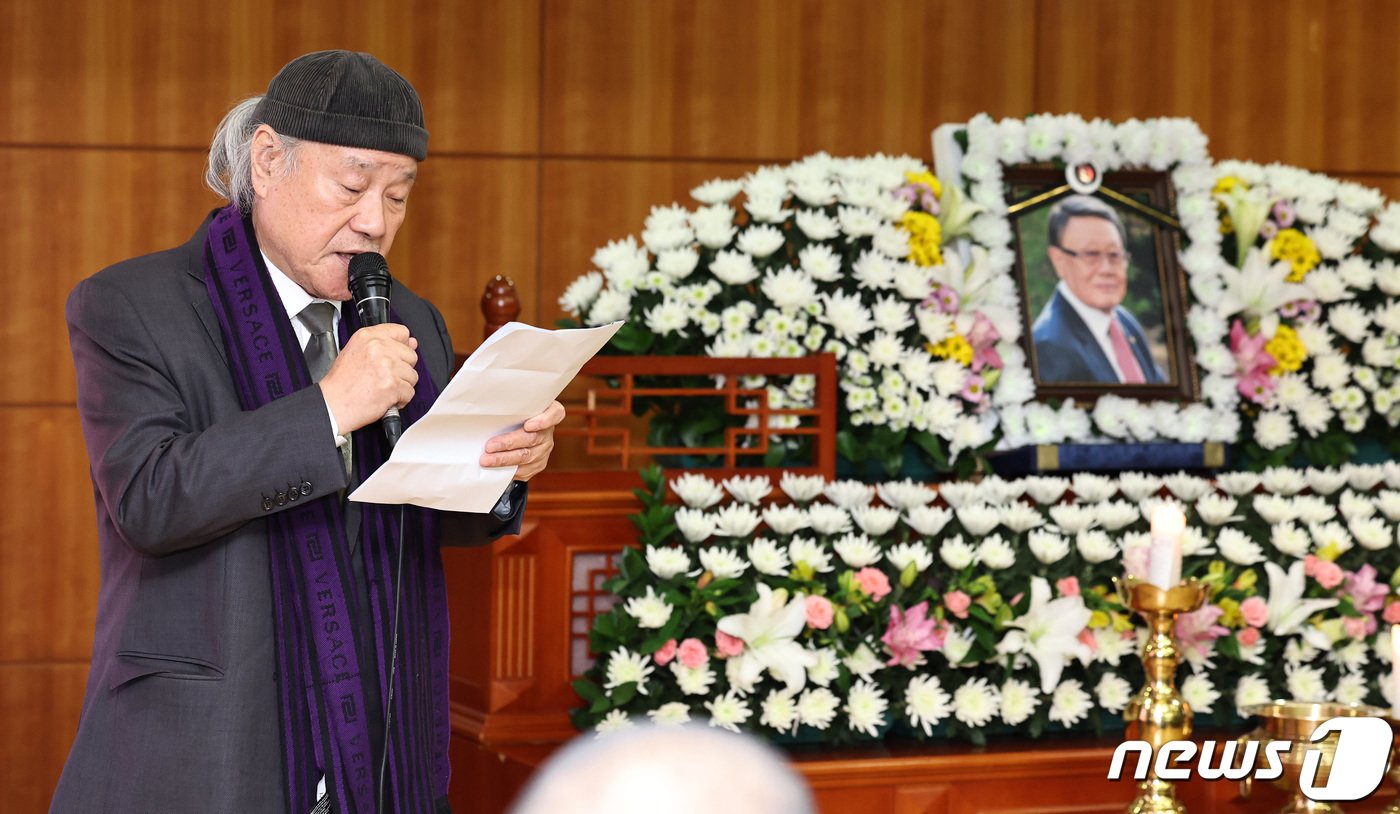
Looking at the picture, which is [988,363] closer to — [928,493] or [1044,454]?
[1044,454]

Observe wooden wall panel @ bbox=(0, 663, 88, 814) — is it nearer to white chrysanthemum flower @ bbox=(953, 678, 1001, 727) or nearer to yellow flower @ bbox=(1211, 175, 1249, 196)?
white chrysanthemum flower @ bbox=(953, 678, 1001, 727)

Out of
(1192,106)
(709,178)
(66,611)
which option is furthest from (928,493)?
(66,611)

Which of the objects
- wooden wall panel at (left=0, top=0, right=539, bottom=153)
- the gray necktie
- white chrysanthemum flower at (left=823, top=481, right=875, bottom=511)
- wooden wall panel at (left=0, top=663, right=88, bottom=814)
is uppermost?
wooden wall panel at (left=0, top=0, right=539, bottom=153)

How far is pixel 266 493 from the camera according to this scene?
1578mm

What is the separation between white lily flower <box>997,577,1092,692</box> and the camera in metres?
2.95

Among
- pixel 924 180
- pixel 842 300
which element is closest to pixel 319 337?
pixel 842 300

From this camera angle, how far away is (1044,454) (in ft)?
11.6

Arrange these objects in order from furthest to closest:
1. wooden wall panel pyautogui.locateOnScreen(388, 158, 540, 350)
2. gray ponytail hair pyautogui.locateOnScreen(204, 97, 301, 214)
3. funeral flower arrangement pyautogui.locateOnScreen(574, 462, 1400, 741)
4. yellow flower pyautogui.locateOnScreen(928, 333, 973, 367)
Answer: wooden wall panel pyautogui.locateOnScreen(388, 158, 540, 350)
yellow flower pyautogui.locateOnScreen(928, 333, 973, 367)
funeral flower arrangement pyautogui.locateOnScreen(574, 462, 1400, 741)
gray ponytail hair pyautogui.locateOnScreen(204, 97, 301, 214)

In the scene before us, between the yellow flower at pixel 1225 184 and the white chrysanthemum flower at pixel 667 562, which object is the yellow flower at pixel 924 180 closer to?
the yellow flower at pixel 1225 184

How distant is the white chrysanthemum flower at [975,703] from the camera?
2920 mm

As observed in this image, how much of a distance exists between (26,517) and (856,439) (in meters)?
2.20

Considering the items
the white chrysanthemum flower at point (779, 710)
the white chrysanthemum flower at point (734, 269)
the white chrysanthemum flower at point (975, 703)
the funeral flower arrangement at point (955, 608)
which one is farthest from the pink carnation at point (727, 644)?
the white chrysanthemum flower at point (734, 269)

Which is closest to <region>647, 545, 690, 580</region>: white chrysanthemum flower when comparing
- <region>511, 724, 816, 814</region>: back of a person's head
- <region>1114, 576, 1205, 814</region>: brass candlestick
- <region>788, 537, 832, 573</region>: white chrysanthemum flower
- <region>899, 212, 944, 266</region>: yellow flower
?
<region>788, 537, 832, 573</region>: white chrysanthemum flower

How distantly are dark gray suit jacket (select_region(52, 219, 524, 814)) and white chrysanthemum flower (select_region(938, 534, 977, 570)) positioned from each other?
5.22ft
